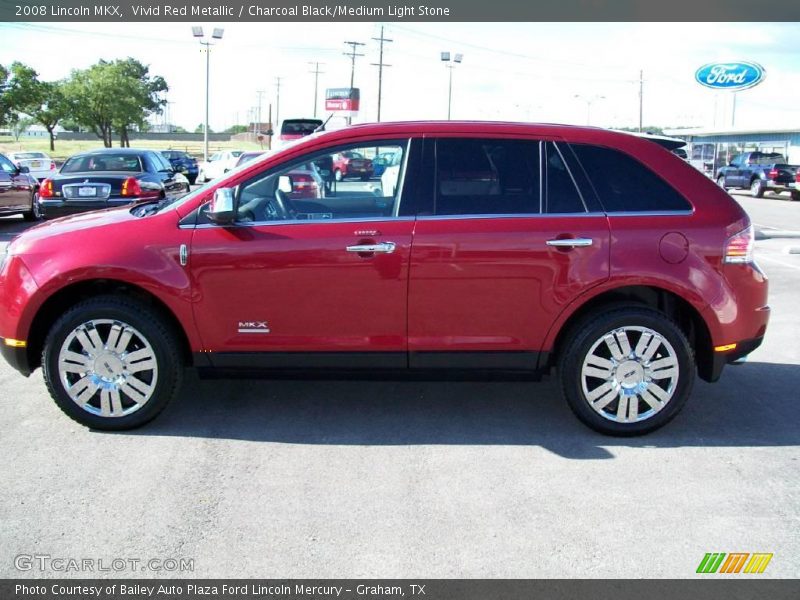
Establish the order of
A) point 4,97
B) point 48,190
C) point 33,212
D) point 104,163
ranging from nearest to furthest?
point 48,190, point 104,163, point 33,212, point 4,97

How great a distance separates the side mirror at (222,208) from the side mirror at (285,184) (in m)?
0.33

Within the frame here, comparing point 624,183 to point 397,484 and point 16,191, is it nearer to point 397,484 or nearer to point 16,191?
point 397,484

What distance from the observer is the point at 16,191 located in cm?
1532

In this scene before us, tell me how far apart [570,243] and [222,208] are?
203 cm

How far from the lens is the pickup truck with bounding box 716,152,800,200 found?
3009cm

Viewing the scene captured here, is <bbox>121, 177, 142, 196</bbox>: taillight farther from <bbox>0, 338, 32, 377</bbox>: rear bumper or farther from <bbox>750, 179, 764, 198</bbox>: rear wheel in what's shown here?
<bbox>750, 179, 764, 198</bbox>: rear wheel

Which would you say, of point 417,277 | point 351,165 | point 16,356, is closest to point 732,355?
point 417,277

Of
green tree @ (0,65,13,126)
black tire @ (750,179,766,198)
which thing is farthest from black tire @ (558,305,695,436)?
green tree @ (0,65,13,126)

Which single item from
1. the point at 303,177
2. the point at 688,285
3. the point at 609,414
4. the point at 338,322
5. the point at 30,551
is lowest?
the point at 30,551
